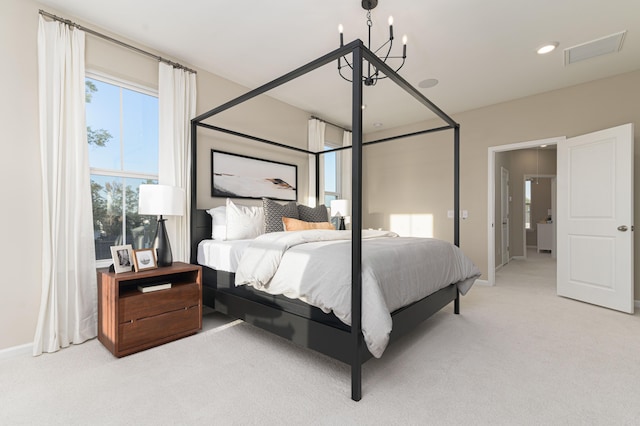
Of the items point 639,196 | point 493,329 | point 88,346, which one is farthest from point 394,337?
point 639,196

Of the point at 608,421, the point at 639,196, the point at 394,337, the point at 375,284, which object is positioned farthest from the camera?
the point at 639,196

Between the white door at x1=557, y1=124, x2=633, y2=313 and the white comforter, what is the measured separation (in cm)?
226

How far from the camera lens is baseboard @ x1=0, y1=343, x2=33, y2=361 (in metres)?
2.12

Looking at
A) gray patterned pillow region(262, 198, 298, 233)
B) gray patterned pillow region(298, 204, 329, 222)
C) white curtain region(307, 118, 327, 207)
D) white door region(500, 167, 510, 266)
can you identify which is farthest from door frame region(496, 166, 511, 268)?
gray patterned pillow region(262, 198, 298, 233)

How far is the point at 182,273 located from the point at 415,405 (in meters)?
Result: 2.18

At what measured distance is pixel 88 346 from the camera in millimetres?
2344

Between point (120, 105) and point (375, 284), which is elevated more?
point (120, 105)

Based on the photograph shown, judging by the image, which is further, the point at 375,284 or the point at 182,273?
the point at 182,273

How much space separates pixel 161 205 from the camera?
2.44 m

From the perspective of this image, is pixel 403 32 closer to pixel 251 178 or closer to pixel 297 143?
pixel 297 143

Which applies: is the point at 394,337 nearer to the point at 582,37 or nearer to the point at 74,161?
the point at 74,161

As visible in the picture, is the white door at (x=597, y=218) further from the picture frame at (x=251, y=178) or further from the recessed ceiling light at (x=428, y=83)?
the picture frame at (x=251, y=178)

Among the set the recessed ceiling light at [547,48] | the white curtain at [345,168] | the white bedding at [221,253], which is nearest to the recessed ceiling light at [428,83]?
the recessed ceiling light at [547,48]

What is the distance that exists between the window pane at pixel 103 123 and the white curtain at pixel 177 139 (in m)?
0.36
